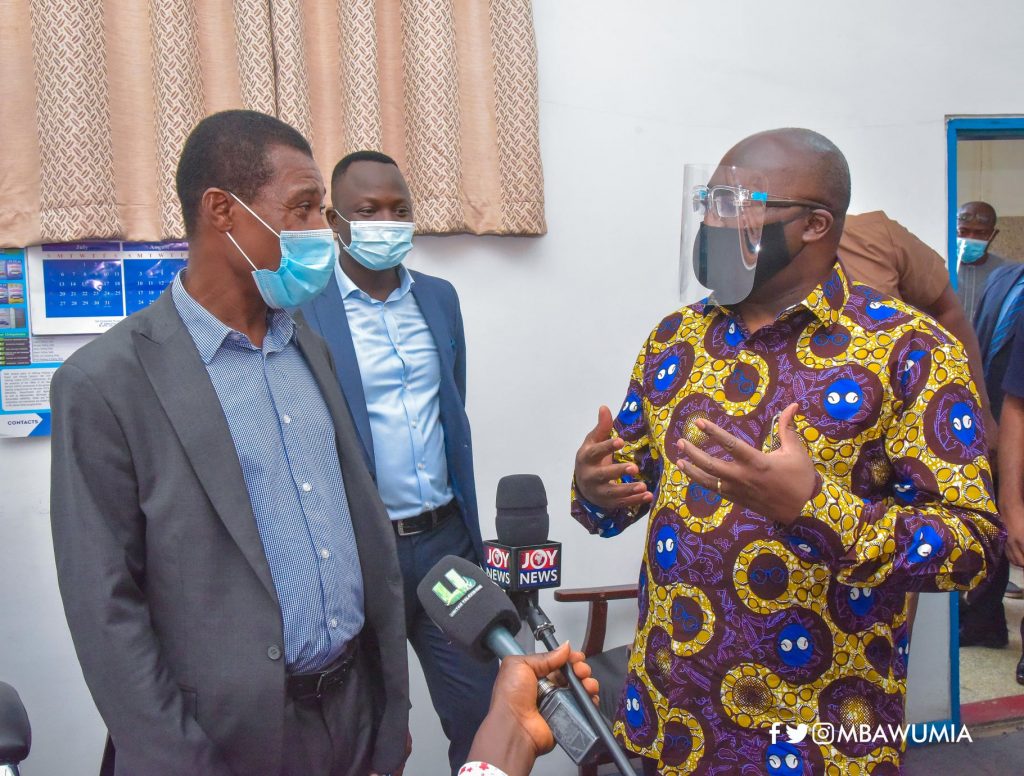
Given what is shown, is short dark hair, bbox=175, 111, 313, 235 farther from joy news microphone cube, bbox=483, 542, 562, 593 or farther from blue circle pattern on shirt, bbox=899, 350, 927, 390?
blue circle pattern on shirt, bbox=899, 350, 927, 390

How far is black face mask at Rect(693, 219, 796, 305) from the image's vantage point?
5.70ft

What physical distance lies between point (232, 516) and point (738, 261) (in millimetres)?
1101

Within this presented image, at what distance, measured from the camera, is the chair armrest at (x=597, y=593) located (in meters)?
3.36

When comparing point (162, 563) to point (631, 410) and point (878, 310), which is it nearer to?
point (631, 410)

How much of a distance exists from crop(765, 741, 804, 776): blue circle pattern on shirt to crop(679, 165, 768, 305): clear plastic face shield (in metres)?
0.86

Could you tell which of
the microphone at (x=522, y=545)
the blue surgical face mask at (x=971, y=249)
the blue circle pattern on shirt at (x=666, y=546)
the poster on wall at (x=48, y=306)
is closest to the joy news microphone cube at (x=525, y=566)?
the microphone at (x=522, y=545)

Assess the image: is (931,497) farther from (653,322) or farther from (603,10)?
(603,10)

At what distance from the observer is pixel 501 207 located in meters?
3.29

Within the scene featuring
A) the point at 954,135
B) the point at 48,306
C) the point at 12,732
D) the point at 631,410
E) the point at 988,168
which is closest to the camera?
the point at 12,732

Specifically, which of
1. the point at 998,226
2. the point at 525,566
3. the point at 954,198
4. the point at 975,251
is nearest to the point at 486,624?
the point at 525,566

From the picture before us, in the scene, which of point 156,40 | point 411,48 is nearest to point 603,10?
point 411,48

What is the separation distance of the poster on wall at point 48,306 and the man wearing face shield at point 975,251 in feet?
14.1

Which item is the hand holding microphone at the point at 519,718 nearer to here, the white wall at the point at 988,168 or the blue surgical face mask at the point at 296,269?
the blue surgical face mask at the point at 296,269

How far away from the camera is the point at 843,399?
1.59 meters
